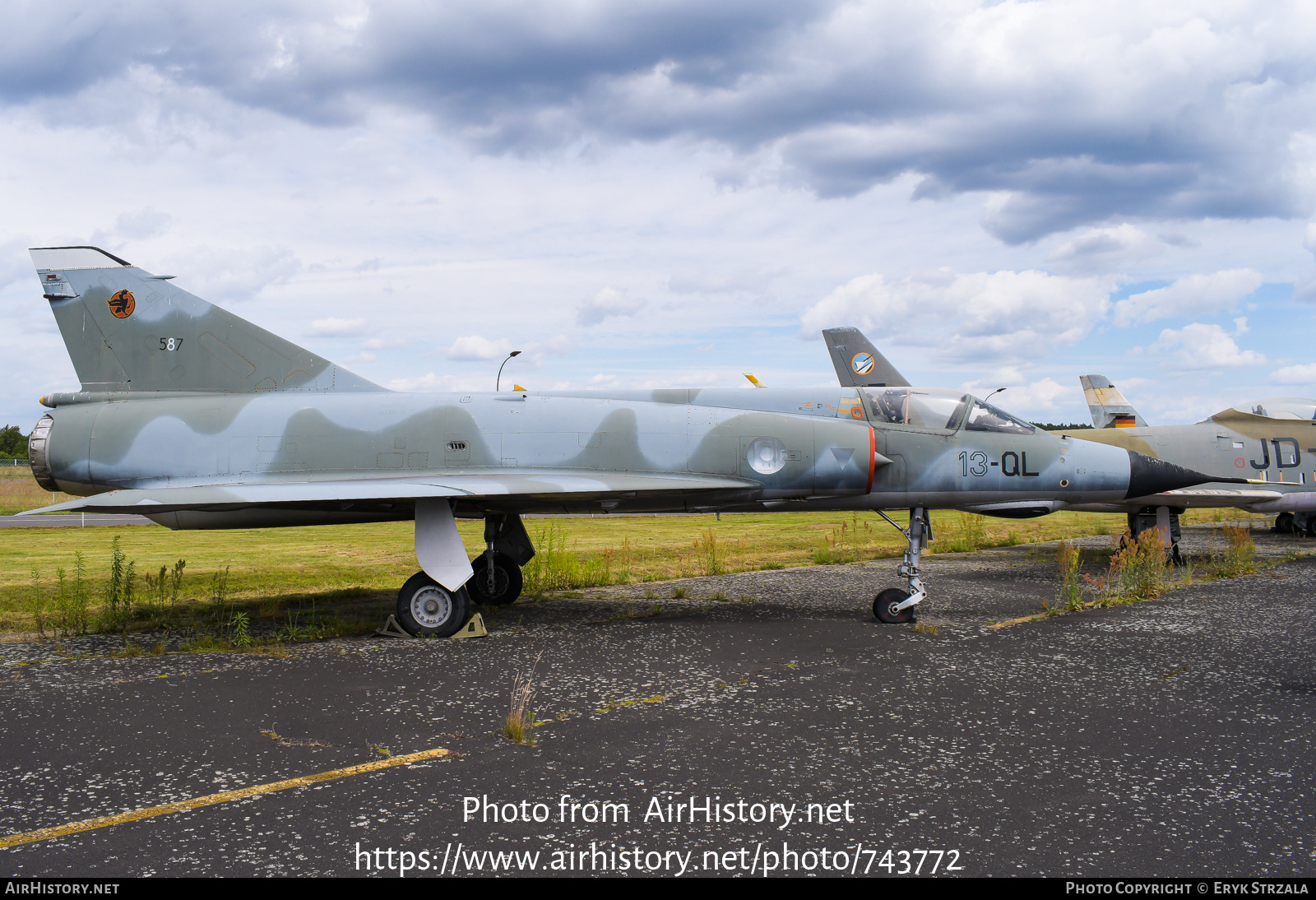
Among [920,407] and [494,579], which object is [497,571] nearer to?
[494,579]

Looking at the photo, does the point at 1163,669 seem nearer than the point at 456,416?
Yes

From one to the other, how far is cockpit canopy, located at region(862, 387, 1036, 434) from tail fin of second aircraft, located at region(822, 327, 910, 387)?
15.3 meters

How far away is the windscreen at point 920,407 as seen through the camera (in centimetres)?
931

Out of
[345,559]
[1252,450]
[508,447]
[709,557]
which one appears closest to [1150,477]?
[508,447]

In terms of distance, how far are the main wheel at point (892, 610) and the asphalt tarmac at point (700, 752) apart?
405 mm

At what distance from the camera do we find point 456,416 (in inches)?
368

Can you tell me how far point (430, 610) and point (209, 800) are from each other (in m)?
4.39

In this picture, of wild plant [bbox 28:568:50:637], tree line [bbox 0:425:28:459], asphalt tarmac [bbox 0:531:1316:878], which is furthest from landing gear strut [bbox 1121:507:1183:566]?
tree line [bbox 0:425:28:459]

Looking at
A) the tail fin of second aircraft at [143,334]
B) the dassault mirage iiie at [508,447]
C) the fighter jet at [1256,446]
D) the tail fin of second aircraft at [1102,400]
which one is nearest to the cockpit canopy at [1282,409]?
the fighter jet at [1256,446]

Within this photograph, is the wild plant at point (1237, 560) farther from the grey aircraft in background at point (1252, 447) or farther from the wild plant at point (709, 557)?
the wild plant at point (709, 557)

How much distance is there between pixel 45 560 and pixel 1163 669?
16744mm

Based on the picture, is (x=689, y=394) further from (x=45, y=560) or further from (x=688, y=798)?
(x=45, y=560)

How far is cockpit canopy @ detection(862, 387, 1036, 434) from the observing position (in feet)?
30.6
